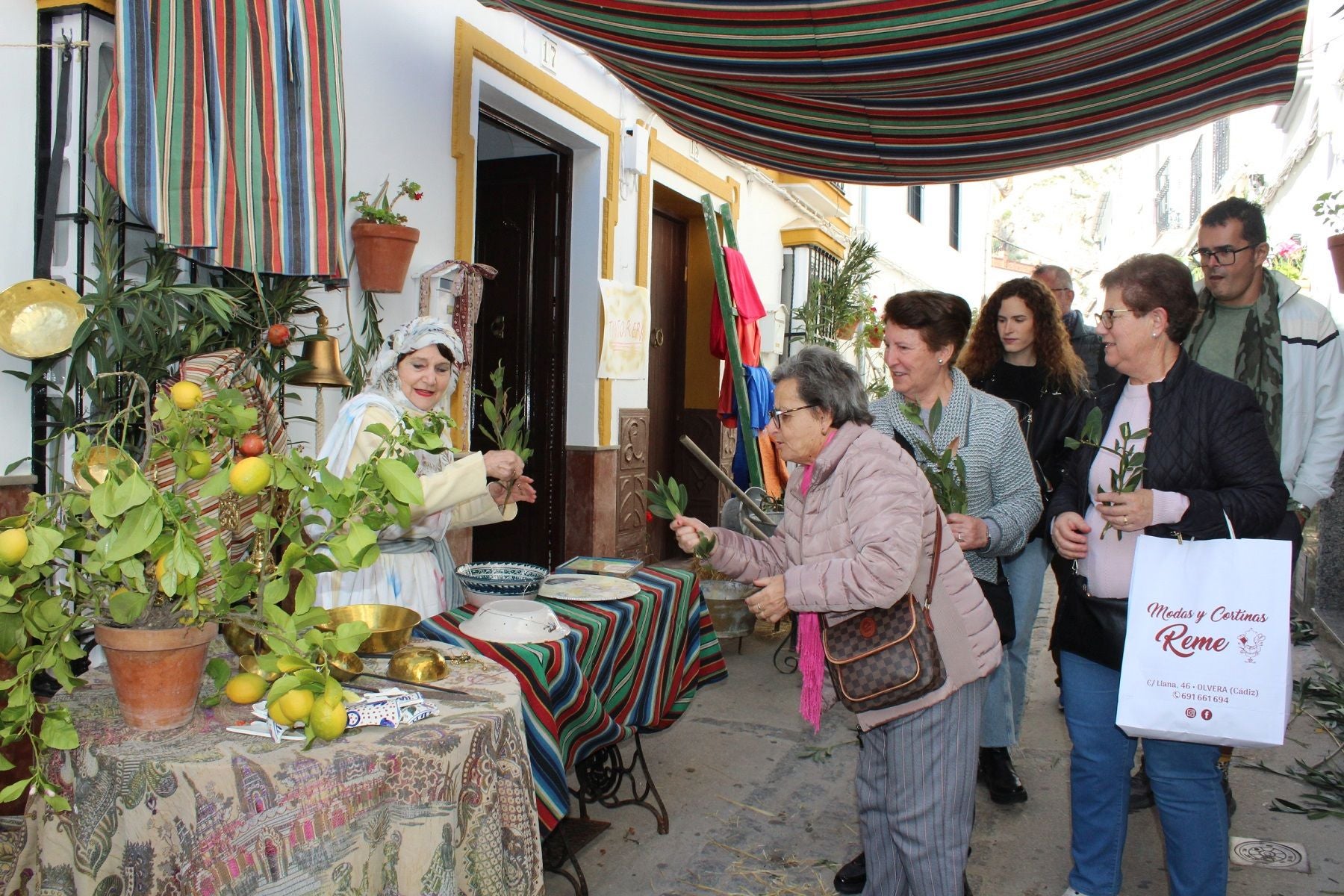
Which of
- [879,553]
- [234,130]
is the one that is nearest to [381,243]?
[234,130]

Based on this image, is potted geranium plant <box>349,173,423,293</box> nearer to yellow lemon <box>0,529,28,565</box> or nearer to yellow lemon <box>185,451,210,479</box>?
yellow lemon <box>185,451,210,479</box>

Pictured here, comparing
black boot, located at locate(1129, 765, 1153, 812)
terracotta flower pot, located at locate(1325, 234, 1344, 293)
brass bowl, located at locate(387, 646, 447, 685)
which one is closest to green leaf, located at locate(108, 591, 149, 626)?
brass bowl, located at locate(387, 646, 447, 685)

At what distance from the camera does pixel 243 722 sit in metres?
1.68

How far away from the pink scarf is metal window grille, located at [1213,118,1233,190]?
12112 mm

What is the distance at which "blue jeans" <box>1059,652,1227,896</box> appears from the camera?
→ 2350 millimetres

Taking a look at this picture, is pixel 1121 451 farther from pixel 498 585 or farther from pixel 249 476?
pixel 249 476

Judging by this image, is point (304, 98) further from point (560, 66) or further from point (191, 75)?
point (560, 66)

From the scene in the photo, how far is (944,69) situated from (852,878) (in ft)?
8.56

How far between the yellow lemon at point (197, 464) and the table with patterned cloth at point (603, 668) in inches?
34.5

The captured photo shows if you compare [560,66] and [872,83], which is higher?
[560,66]

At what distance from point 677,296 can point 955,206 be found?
1132 cm

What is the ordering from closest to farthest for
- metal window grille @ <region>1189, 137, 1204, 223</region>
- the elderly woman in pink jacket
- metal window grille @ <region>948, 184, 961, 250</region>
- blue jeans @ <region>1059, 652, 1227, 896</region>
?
1. the elderly woman in pink jacket
2. blue jeans @ <region>1059, 652, 1227, 896</region>
3. metal window grille @ <region>1189, 137, 1204, 223</region>
4. metal window grille @ <region>948, 184, 961, 250</region>

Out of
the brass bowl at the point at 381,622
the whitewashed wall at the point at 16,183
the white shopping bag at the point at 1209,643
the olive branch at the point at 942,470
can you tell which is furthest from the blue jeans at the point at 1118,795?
the whitewashed wall at the point at 16,183

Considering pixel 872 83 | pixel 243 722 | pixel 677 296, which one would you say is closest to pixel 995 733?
pixel 872 83
